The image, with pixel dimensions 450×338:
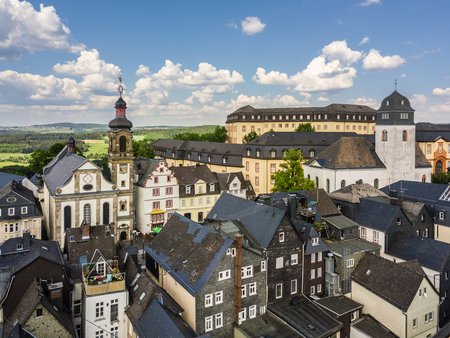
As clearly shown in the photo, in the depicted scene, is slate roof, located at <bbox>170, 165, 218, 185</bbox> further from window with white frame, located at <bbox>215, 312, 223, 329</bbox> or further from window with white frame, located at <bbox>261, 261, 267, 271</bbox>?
window with white frame, located at <bbox>215, 312, 223, 329</bbox>

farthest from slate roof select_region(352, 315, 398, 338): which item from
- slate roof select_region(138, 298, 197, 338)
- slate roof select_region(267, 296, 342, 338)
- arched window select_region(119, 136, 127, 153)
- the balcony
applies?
arched window select_region(119, 136, 127, 153)

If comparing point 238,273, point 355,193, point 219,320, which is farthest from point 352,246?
point 219,320

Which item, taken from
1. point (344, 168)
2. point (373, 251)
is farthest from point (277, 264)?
point (344, 168)

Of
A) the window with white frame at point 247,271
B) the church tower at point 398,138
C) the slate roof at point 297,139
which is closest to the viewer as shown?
the window with white frame at point 247,271

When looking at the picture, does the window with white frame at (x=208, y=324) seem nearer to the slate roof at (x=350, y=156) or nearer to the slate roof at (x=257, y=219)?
the slate roof at (x=257, y=219)

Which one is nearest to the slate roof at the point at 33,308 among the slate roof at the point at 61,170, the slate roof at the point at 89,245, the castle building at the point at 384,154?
the slate roof at the point at 89,245

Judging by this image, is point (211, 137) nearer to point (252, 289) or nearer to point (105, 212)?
point (105, 212)

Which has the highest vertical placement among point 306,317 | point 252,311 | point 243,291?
point 243,291
